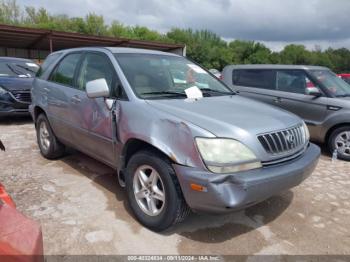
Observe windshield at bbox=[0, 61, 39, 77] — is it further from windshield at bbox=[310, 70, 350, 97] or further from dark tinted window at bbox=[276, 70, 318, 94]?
windshield at bbox=[310, 70, 350, 97]

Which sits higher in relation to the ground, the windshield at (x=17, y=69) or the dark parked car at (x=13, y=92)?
the windshield at (x=17, y=69)

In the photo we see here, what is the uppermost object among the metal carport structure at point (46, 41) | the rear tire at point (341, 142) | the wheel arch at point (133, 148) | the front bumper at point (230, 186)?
the metal carport structure at point (46, 41)

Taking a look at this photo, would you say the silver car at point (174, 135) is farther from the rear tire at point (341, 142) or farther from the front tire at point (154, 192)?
the rear tire at point (341, 142)

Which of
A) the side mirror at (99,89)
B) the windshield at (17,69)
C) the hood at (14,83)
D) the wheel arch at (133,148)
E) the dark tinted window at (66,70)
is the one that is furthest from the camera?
the windshield at (17,69)

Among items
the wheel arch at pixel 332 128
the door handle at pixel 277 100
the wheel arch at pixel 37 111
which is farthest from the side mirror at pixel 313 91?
the wheel arch at pixel 37 111

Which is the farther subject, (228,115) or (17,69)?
(17,69)

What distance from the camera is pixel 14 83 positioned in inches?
313

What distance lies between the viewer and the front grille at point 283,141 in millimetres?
2779

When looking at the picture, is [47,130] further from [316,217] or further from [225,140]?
[316,217]

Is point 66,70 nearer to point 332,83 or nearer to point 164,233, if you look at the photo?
point 164,233

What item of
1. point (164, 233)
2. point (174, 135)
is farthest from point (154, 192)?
point (174, 135)

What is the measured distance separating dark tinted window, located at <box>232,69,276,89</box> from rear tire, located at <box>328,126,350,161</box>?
5.23 ft

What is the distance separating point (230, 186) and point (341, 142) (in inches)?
163

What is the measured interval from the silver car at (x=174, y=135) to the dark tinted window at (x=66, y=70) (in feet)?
0.08
